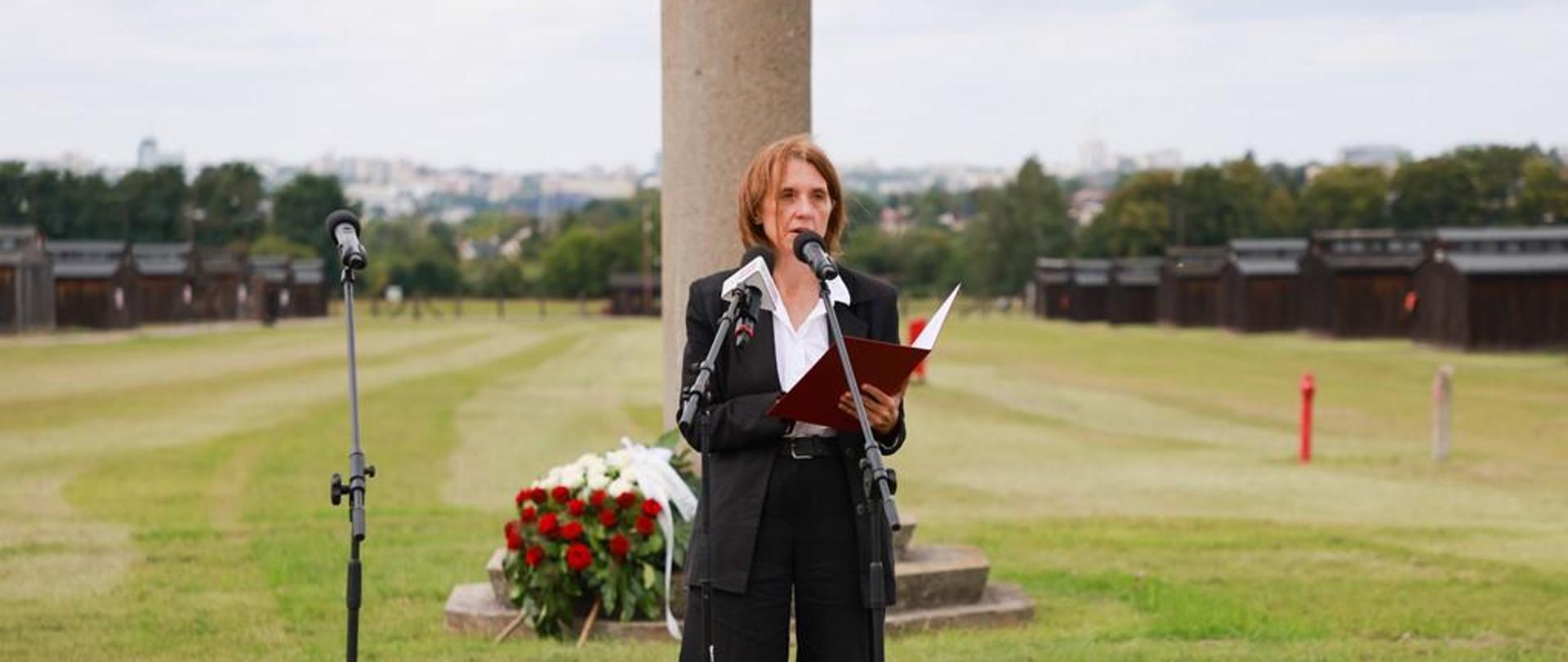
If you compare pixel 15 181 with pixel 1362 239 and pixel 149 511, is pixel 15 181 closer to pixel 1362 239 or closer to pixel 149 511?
pixel 1362 239

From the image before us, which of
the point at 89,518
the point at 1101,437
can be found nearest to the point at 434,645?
the point at 89,518

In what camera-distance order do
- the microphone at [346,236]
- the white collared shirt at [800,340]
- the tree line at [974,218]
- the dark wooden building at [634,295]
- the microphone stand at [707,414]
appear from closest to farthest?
the microphone stand at [707,414], the white collared shirt at [800,340], the microphone at [346,236], the tree line at [974,218], the dark wooden building at [634,295]

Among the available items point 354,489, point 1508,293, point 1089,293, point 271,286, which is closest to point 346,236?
point 354,489

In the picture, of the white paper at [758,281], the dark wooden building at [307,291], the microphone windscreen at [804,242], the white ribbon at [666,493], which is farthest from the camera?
the dark wooden building at [307,291]

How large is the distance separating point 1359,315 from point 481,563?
70.4 meters

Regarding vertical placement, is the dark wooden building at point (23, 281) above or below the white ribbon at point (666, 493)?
below

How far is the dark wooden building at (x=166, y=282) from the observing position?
109 metres

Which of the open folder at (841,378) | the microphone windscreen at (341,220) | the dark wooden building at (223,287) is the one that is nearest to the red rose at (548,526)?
the microphone windscreen at (341,220)

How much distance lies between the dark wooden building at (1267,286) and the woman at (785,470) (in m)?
86.9

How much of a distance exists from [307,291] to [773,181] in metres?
137

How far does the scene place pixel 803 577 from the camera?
268 inches

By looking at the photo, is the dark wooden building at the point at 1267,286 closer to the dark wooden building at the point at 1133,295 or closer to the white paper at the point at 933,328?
the dark wooden building at the point at 1133,295

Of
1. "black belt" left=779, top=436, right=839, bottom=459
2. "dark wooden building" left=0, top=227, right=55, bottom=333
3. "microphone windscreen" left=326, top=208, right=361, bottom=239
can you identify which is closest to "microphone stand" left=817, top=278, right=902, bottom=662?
"black belt" left=779, top=436, right=839, bottom=459

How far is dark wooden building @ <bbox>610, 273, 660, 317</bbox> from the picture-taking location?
147125 mm
